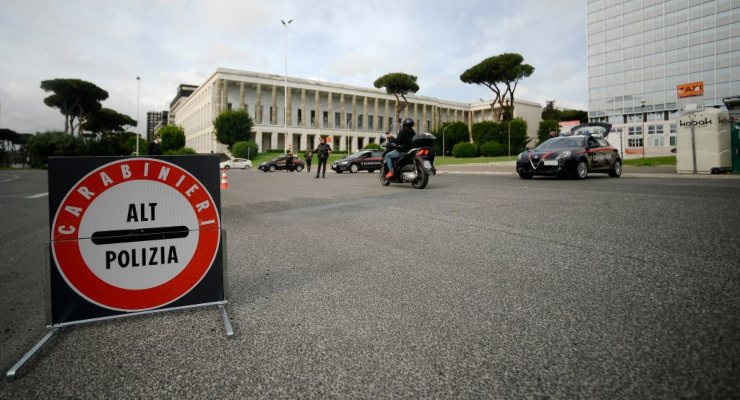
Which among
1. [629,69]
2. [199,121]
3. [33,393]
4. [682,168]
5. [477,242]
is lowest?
[33,393]

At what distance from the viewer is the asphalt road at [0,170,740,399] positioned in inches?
63.3

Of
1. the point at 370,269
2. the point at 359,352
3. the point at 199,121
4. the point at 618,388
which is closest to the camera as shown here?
the point at 618,388

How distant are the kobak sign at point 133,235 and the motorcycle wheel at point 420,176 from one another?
830 centimetres

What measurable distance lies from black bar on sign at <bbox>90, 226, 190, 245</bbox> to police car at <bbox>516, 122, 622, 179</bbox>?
1255 cm

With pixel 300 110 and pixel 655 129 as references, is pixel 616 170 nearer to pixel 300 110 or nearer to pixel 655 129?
pixel 655 129

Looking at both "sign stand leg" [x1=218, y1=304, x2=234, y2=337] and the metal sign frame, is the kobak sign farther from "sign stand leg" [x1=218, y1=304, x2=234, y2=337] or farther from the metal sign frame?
"sign stand leg" [x1=218, y1=304, x2=234, y2=337]

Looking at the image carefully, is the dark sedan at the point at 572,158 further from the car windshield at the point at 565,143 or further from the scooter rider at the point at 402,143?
the scooter rider at the point at 402,143

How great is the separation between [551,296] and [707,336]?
81 cm

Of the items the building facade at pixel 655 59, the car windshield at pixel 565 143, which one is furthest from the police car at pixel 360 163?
the building facade at pixel 655 59

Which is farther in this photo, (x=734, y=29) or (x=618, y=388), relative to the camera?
(x=734, y=29)

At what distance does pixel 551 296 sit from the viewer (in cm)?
258

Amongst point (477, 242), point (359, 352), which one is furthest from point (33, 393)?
point (477, 242)

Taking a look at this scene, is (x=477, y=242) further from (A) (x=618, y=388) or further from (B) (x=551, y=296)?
(A) (x=618, y=388)

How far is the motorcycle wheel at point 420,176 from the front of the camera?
10.5 metres
